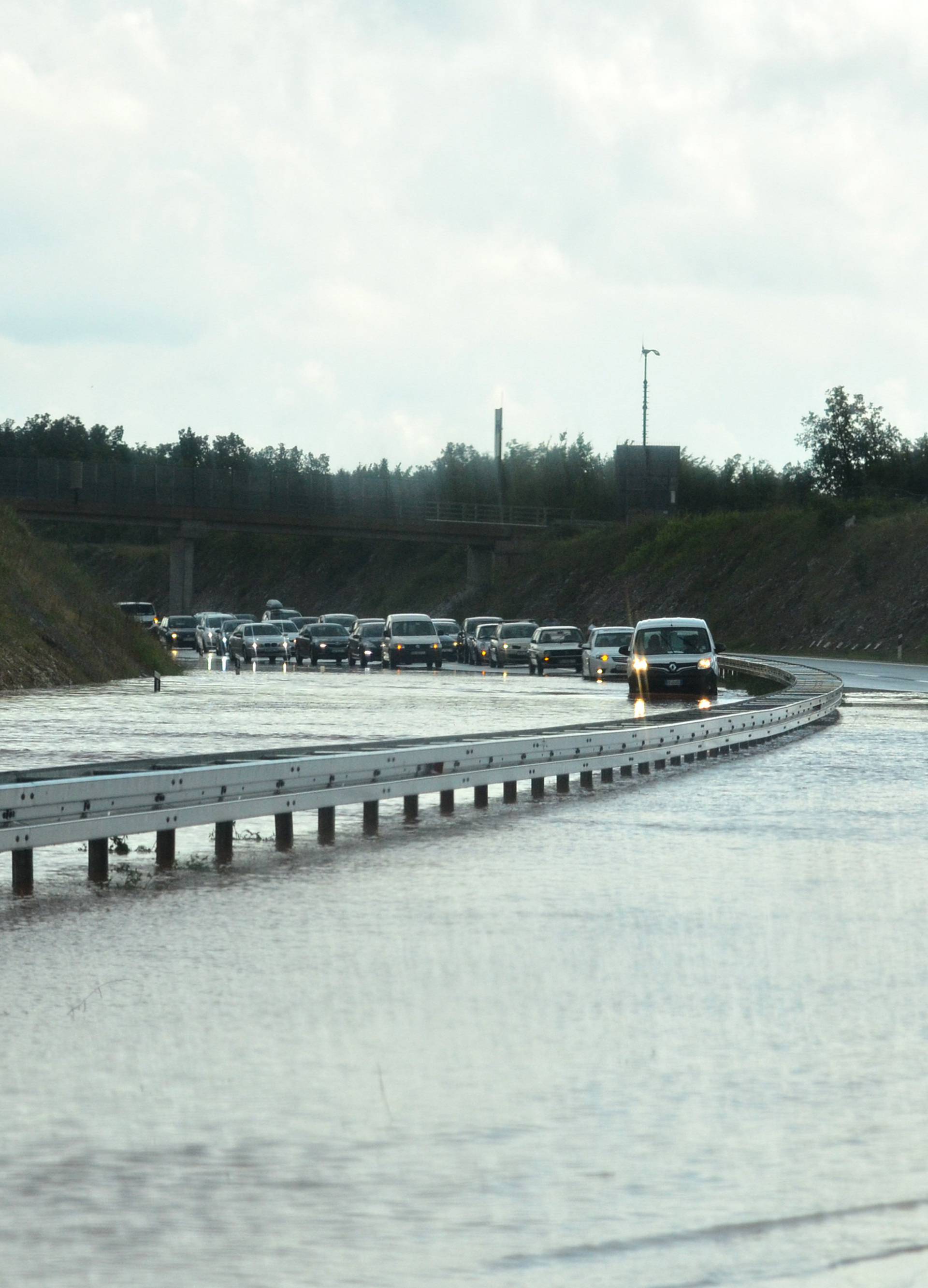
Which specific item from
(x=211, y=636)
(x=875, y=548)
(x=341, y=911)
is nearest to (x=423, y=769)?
(x=341, y=911)

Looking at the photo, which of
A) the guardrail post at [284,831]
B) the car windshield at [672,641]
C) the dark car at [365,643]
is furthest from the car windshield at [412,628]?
the guardrail post at [284,831]

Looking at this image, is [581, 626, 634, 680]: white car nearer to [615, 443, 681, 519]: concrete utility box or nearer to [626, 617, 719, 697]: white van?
[626, 617, 719, 697]: white van

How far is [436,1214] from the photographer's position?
5684 mm

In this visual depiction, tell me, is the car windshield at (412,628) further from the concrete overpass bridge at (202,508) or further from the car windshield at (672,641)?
the concrete overpass bridge at (202,508)

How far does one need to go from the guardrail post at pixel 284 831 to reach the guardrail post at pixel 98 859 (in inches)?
80.9

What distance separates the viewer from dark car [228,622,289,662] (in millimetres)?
76188

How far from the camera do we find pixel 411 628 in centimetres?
6862

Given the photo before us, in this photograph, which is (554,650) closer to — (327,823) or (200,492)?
(327,823)

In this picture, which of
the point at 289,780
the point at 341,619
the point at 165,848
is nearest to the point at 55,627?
the point at 289,780

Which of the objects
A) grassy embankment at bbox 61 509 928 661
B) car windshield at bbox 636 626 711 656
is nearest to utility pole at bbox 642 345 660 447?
grassy embankment at bbox 61 509 928 661

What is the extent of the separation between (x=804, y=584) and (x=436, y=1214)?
316 ft


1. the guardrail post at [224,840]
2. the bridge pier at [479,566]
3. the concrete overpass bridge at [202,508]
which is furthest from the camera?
the bridge pier at [479,566]

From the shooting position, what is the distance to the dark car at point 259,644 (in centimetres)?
7619

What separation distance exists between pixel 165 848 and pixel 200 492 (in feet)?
337
